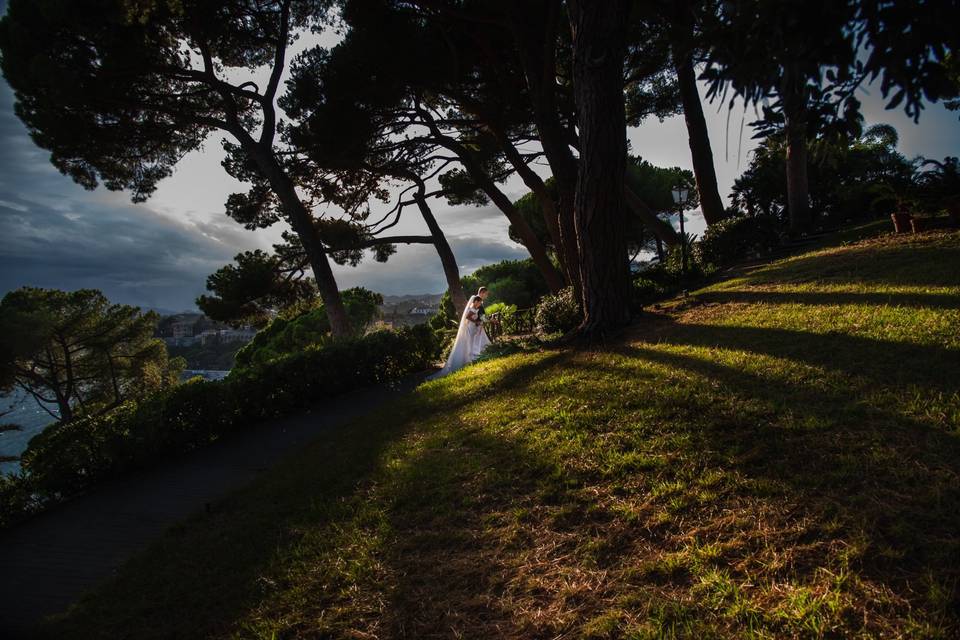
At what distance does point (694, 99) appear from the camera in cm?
1413

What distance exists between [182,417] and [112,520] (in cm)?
278

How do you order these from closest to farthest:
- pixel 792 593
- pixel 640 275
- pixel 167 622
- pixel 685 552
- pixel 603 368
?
pixel 792 593 < pixel 685 552 < pixel 167 622 < pixel 603 368 < pixel 640 275

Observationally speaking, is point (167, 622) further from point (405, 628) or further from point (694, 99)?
point (694, 99)

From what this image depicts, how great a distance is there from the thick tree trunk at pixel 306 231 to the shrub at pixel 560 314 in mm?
5989

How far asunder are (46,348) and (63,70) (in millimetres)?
23814

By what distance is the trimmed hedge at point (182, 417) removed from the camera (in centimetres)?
593

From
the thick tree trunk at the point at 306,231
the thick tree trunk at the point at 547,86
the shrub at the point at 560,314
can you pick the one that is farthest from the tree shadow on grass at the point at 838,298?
the thick tree trunk at the point at 306,231

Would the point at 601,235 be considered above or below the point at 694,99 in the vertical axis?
below

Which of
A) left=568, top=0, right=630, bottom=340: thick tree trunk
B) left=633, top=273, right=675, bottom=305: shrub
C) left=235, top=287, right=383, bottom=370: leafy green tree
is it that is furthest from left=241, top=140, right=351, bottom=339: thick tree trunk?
left=235, top=287, right=383, bottom=370: leafy green tree

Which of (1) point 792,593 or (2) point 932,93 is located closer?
(1) point 792,593

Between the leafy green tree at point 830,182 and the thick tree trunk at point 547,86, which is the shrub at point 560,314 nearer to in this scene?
the thick tree trunk at point 547,86

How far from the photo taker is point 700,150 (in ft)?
47.6

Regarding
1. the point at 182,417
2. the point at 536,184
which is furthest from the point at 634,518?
the point at 536,184

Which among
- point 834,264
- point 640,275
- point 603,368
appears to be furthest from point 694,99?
point 603,368
